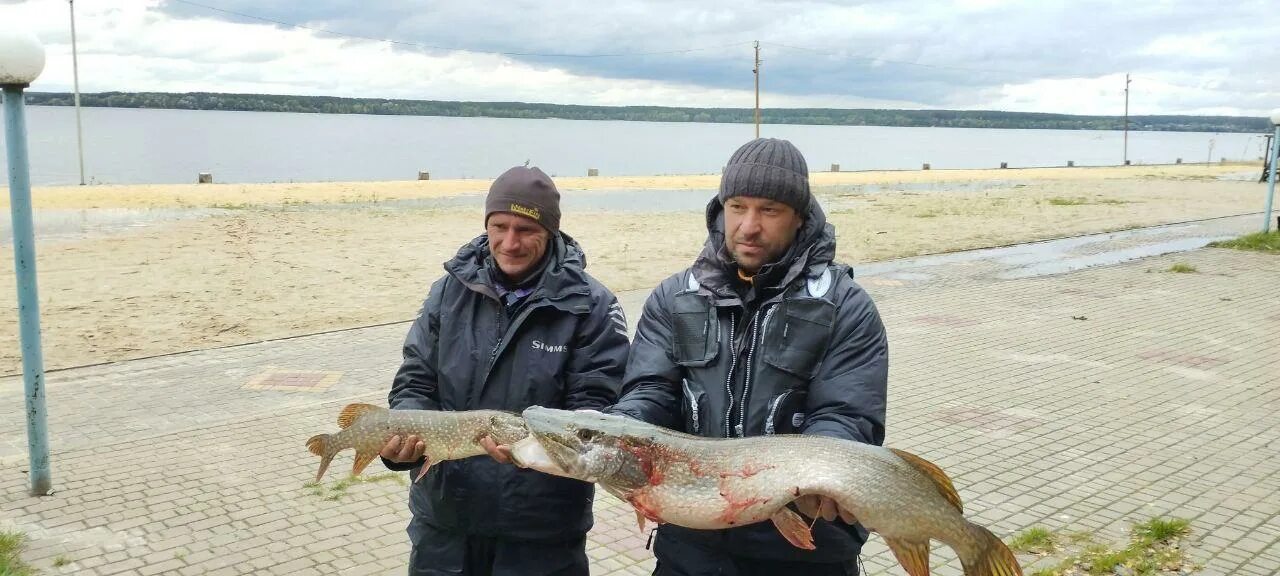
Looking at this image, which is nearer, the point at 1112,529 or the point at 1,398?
the point at 1112,529

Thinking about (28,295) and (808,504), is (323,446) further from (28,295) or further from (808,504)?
(28,295)

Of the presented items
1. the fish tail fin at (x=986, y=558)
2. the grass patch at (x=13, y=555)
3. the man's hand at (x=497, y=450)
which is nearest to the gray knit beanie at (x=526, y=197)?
the man's hand at (x=497, y=450)

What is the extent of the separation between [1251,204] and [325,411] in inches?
1374

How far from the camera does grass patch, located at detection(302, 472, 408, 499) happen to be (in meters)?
6.38

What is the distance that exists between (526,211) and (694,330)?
826 mm

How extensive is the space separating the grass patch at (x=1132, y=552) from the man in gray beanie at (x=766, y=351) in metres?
2.65

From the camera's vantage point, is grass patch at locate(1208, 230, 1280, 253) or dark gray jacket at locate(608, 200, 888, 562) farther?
grass patch at locate(1208, 230, 1280, 253)

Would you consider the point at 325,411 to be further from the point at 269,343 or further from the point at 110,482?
the point at 269,343

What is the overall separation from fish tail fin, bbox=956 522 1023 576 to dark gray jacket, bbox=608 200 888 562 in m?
0.38

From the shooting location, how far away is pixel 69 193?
1307 inches

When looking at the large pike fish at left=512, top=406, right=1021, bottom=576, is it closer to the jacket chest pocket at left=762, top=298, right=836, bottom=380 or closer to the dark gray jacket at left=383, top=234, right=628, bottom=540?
the jacket chest pocket at left=762, top=298, right=836, bottom=380

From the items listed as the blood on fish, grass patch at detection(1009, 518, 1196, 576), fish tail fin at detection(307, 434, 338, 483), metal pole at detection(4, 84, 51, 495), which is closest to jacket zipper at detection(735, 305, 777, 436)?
the blood on fish

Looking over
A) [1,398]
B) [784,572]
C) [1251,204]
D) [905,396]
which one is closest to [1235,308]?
[905,396]

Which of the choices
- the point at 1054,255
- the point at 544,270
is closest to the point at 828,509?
the point at 544,270
